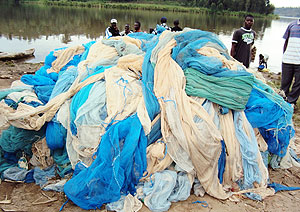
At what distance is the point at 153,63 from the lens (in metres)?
3.18

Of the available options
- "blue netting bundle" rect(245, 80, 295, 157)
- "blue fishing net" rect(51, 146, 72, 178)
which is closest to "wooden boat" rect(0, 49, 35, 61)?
"blue fishing net" rect(51, 146, 72, 178)

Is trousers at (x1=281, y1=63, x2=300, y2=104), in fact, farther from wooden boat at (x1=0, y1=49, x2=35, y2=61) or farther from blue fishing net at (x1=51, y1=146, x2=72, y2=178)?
wooden boat at (x1=0, y1=49, x2=35, y2=61)

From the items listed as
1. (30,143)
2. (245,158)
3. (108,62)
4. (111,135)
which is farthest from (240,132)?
(30,143)

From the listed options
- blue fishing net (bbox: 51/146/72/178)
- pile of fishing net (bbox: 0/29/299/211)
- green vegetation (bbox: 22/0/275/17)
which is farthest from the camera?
green vegetation (bbox: 22/0/275/17)

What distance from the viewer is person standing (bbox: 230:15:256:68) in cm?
471

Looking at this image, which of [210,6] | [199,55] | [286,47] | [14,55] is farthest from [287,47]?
[210,6]

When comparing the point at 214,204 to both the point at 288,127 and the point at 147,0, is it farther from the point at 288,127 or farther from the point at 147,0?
the point at 147,0

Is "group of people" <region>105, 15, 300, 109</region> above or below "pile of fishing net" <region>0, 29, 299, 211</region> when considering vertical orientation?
above

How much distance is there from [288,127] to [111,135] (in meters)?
2.13

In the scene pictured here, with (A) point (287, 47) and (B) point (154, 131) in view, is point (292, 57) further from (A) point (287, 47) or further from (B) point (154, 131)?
(B) point (154, 131)

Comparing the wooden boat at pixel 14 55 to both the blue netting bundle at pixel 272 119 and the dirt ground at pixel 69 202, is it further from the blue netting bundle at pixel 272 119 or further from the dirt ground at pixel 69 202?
the blue netting bundle at pixel 272 119

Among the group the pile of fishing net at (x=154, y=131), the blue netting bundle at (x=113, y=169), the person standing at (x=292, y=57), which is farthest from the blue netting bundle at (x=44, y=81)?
the person standing at (x=292, y=57)

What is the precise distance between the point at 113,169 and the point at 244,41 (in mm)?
3675

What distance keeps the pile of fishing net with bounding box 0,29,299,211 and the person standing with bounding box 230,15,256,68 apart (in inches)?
62.0
